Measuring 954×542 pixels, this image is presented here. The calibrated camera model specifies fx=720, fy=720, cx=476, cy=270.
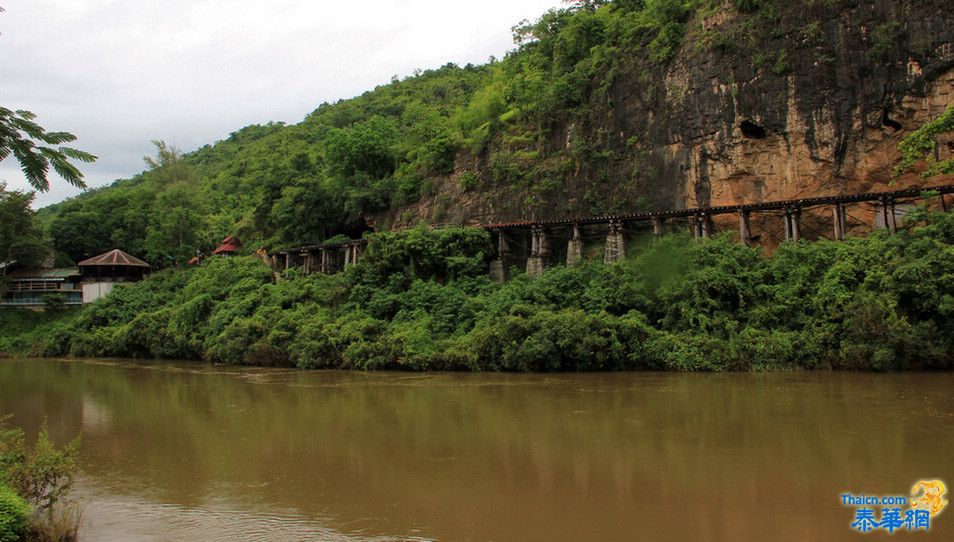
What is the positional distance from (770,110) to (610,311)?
389 inches

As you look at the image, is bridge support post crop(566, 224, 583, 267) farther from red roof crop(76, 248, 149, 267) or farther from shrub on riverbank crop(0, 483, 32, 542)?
red roof crop(76, 248, 149, 267)

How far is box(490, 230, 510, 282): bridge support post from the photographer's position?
101 feet

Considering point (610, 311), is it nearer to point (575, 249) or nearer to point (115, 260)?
point (575, 249)

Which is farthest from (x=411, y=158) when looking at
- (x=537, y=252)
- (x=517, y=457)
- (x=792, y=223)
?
(x=517, y=457)

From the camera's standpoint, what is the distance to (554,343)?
22656 mm

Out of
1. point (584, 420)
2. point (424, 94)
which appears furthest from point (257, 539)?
point (424, 94)

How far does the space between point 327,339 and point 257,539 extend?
19.9 m

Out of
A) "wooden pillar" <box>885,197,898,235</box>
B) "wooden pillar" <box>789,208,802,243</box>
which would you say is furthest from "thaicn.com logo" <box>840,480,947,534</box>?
"wooden pillar" <box>789,208,802,243</box>

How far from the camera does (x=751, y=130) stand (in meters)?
27.3

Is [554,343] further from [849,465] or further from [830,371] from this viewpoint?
[849,465]

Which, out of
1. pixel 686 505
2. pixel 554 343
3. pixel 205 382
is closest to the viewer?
pixel 686 505

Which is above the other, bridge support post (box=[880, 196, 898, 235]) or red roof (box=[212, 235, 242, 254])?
red roof (box=[212, 235, 242, 254])

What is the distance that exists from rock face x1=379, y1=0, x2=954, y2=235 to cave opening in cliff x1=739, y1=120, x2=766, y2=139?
4cm

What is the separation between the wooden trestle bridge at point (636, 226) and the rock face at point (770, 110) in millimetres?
1205
